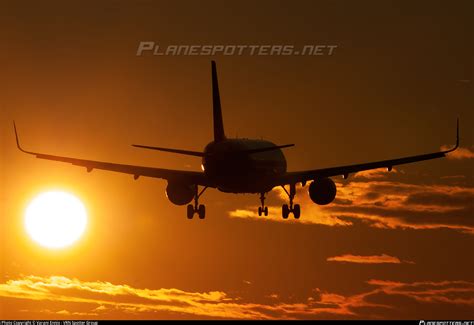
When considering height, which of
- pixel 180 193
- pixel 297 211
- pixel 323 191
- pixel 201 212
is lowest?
pixel 201 212

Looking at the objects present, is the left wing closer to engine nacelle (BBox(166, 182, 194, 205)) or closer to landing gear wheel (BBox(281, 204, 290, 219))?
landing gear wheel (BBox(281, 204, 290, 219))

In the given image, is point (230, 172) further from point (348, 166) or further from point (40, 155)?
point (40, 155)

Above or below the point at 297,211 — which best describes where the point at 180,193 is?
above

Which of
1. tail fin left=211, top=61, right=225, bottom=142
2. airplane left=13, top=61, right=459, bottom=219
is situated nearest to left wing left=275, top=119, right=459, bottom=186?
airplane left=13, top=61, right=459, bottom=219

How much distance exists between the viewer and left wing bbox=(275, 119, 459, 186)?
244 feet

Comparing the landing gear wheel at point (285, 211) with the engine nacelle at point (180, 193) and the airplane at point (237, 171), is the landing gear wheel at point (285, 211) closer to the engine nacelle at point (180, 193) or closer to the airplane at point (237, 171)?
the airplane at point (237, 171)

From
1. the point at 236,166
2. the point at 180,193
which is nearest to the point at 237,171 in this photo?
the point at 236,166

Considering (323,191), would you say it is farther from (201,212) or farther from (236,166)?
(236,166)

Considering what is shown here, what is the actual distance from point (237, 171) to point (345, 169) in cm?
1094

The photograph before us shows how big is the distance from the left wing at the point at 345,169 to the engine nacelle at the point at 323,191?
0.68 metres

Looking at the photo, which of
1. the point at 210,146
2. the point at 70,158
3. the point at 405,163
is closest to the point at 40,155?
the point at 70,158

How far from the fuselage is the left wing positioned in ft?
13.4

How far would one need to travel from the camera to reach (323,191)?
78.3 meters

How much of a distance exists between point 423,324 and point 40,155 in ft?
114
